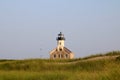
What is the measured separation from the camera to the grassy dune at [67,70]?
1084 centimetres

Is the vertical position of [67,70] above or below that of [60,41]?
below

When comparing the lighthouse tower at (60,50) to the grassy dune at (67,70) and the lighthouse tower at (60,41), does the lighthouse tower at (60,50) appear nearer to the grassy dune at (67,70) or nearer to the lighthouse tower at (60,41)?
the lighthouse tower at (60,41)

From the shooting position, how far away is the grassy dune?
10844mm

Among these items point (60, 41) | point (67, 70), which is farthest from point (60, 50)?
point (67, 70)

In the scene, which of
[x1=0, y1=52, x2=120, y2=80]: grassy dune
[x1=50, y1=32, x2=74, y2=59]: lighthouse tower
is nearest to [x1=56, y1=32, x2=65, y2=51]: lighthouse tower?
[x1=50, y1=32, x2=74, y2=59]: lighthouse tower

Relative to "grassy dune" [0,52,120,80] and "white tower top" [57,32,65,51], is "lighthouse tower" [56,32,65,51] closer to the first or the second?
"white tower top" [57,32,65,51]

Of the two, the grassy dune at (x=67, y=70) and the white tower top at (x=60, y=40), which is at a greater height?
the white tower top at (x=60, y=40)

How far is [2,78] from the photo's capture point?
50.0 ft

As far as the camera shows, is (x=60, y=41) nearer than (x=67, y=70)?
No

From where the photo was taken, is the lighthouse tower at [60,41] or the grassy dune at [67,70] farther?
the lighthouse tower at [60,41]

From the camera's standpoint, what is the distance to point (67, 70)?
66.7 ft

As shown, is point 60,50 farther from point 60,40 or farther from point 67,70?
point 67,70

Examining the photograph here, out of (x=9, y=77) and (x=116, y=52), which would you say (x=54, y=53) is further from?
(x=9, y=77)

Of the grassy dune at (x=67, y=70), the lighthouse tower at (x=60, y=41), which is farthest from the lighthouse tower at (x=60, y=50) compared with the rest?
the grassy dune at (x=67, y=70)
